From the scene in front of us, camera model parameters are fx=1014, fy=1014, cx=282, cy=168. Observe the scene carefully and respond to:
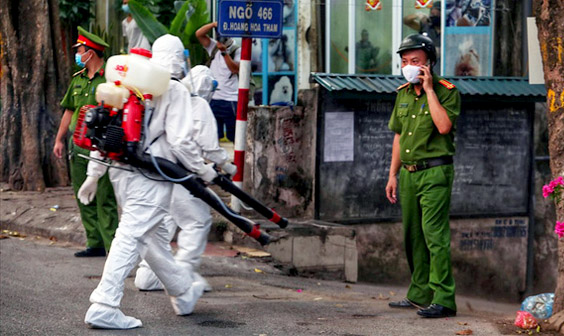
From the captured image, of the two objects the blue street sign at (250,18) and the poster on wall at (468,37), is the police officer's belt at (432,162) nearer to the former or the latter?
the blue street sign at (250,18)

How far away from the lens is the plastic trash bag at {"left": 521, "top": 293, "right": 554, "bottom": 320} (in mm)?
6949

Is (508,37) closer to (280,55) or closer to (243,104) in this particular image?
(280,55)

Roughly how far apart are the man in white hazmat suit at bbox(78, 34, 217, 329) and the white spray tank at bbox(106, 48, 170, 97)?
0.13 metres

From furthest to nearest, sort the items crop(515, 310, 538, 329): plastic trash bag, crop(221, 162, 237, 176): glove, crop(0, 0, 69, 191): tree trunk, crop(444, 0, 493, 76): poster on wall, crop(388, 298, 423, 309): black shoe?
crop(444, 0, 493, 76): poster on wall, crop(0, 0, 69, 191): tree trunk, crop(388, 298, 423, 309): black shoe, crop(221, 162, 237, 176): glove, crop(515, 310, 538, 329): plastic trash bag

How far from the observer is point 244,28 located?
951 centimetres

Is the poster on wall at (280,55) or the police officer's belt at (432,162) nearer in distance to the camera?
the police officer's belt at (432,162)

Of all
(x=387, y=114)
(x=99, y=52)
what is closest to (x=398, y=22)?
(x=387, y=114)

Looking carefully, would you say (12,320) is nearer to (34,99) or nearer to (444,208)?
(444,208)

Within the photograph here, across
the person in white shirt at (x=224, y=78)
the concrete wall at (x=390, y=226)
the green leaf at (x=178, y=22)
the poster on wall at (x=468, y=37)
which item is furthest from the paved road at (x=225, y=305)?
the poster on wall at (x=468, y=37)

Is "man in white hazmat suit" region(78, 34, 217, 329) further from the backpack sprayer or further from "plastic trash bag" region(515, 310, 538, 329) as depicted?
"plastic trash bag" region(515, 310, 538, 329)

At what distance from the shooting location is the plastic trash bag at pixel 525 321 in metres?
6.51

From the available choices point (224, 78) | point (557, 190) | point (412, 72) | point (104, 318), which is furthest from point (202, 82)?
point (224, 78)

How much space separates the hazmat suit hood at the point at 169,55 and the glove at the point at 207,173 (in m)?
0.69

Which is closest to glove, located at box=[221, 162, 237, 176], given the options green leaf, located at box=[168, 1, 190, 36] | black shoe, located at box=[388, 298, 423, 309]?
black shoe, located at box=[388, 298, 423, 309]
